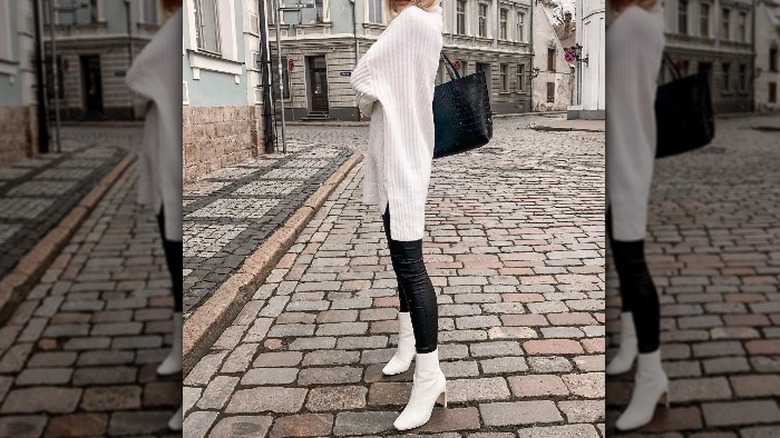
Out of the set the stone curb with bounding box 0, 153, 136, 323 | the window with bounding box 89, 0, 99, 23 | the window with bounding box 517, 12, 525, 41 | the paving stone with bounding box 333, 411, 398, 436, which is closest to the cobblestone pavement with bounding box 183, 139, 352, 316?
the paving stone with bounding box 333, 411, 398, 436

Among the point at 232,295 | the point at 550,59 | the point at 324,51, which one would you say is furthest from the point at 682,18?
the point at 550,59

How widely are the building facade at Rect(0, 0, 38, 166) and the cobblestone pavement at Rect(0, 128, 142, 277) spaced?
3 centimetres

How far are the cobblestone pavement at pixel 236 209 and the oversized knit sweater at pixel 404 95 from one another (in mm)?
1788

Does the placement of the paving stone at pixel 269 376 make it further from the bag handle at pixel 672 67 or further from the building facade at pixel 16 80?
the bag handle at pixel 672 67

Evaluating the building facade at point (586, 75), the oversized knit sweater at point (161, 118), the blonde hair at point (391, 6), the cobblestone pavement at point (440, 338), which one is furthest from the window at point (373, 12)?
the oversized knit sweater at point (161, 118)

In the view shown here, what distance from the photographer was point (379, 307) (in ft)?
13.4

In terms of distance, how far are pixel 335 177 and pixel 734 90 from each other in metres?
9.18

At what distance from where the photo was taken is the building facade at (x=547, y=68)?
48.3 metres

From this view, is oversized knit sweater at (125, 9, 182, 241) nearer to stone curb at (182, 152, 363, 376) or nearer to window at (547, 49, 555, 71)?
stone curb at (182, 152, 363, 376)

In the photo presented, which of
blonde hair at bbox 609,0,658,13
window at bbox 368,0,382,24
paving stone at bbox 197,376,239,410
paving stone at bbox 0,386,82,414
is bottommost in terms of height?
paving stone at bbox 197,376,239,410

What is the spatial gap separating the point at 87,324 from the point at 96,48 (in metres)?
0.37

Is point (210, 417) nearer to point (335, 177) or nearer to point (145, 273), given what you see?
point (145, 273)

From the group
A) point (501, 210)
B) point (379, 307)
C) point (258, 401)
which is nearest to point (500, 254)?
point (379, 307)

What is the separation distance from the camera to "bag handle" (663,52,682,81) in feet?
3.18
